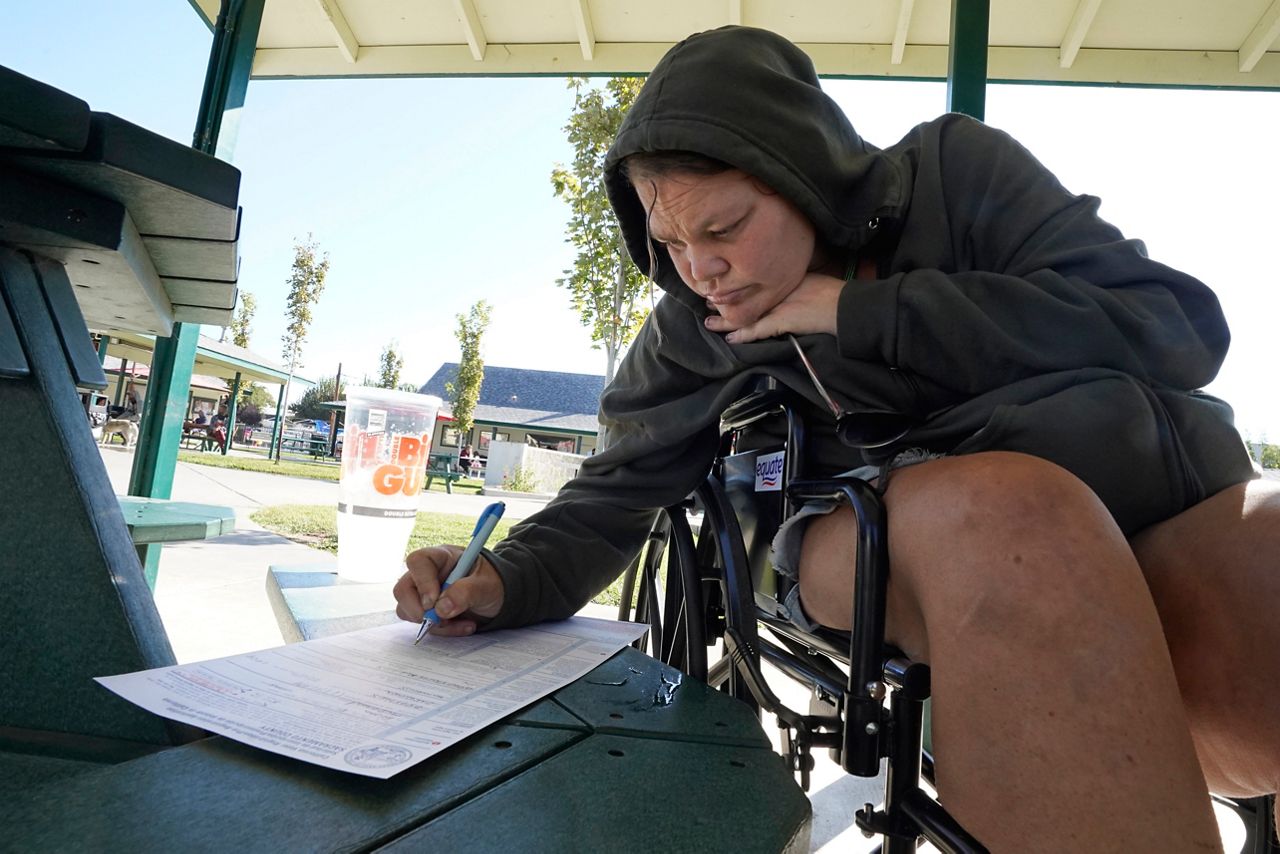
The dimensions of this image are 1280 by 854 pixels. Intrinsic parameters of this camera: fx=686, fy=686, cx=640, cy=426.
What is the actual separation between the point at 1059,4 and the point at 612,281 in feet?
16.7

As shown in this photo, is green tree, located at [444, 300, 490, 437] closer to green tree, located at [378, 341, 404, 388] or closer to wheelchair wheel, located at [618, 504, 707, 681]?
green tree, located at [378, 341, 404, 388]

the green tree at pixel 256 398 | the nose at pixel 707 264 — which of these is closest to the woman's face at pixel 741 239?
the nose at pixel 707 264

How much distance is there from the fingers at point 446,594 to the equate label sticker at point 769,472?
0.38m

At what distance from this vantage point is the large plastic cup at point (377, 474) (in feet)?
7.75

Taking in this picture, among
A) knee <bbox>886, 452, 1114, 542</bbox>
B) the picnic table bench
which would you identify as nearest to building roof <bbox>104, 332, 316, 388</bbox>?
the picnic table bench

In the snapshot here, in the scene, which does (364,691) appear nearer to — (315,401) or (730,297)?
(730,297)

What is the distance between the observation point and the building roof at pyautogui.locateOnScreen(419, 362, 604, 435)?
25.7m

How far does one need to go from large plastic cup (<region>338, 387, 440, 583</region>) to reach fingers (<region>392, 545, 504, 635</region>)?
1.61 meters

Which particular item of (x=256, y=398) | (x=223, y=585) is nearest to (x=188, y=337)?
(x=223, y=585)

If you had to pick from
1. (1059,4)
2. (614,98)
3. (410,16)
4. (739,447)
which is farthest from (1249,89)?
(614,98)

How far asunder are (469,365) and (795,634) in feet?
67.6

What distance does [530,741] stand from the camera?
1.62 ft

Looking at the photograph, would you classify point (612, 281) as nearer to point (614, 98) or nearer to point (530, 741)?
point (614, 98)

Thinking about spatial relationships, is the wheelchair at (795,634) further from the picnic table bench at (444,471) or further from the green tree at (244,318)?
the green tree at (244,318)
